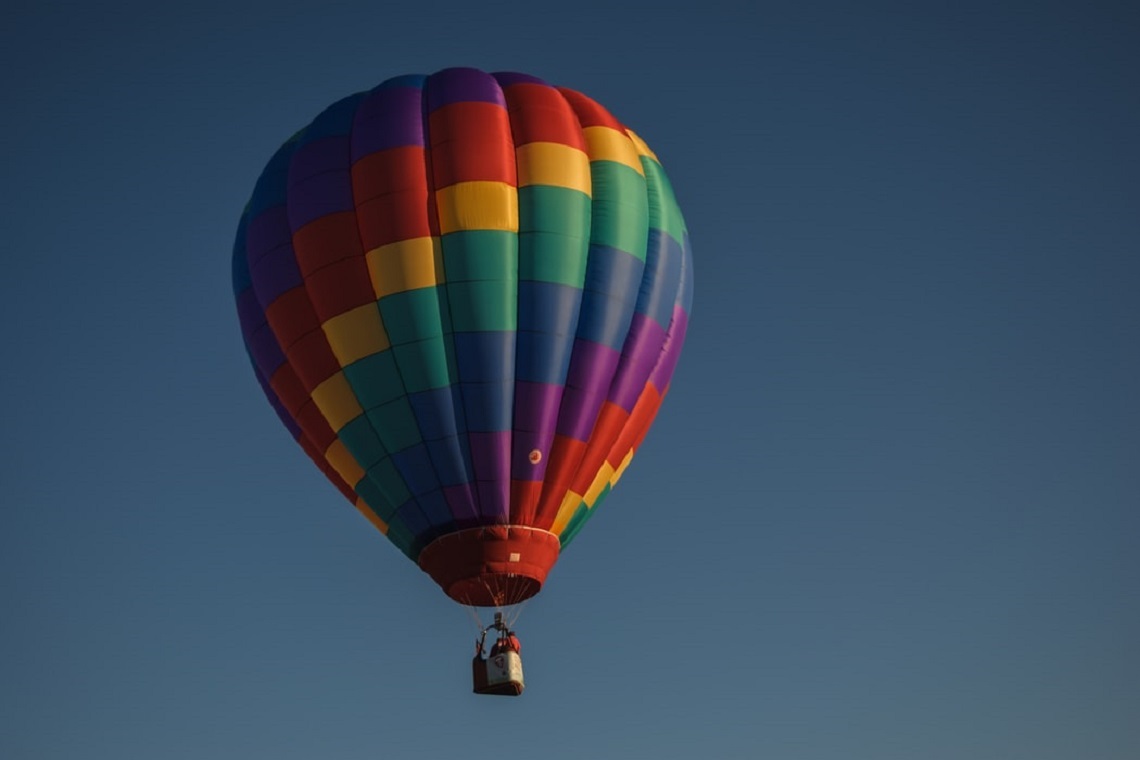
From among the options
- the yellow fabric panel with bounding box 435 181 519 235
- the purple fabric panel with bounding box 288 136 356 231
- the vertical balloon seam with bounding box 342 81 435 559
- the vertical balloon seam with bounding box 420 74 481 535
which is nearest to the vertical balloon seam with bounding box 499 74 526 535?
the yellow fabric panel with bounding box 435 181 519 235

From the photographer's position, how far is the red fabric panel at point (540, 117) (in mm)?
21438

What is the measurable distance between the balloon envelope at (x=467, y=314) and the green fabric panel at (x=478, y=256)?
0.07 feet

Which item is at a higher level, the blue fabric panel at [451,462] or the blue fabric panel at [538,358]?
the blue fabric panel at [538,358]

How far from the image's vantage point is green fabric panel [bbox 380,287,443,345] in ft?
67.2

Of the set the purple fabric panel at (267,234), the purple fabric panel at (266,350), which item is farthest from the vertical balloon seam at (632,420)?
the purple fabric panel at (267,234)

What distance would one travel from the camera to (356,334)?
20.7 meters

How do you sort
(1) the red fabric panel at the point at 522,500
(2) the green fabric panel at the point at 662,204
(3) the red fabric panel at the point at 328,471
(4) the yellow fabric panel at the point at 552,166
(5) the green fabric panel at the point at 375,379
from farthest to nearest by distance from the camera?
1. (2) the green fabric panel at the point at 662,204
2. (3) the red fabric panel at the point at 328,471
3. (4) the yellow fabric panel at the point at 552,166
4. (5) the green fabric panel at the point at 375,379
5. (1) the red fabric panel at the point at 522,500

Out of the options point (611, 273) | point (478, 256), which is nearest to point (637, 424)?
point (611, 273)

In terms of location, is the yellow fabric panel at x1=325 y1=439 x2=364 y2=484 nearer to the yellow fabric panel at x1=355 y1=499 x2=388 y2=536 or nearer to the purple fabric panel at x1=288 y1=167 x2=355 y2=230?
the yellow fabric panel at x1=355 y1=499 x2=388 y2=536

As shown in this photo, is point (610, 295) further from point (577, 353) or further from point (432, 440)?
point (432, 440)

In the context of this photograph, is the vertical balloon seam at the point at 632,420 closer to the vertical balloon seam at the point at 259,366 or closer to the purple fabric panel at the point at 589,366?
the purple fabric panel at the point at 589,366

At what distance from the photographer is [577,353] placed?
68.1ft

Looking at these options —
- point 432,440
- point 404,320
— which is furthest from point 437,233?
point 432,440

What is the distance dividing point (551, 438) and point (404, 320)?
2134 millimetres
